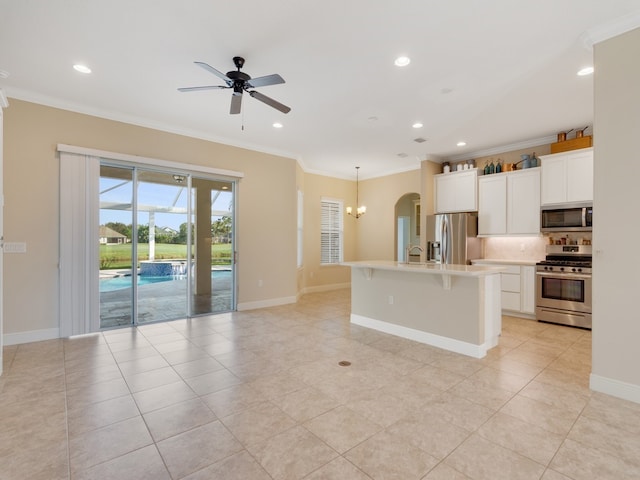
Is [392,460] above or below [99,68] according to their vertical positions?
below

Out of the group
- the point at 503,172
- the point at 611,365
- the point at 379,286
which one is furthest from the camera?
the point at 503,172

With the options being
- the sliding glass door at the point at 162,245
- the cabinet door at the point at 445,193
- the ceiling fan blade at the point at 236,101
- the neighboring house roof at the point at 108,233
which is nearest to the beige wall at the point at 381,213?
the cabinet door at the point at 445,193

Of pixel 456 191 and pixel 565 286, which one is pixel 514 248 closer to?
pixel 565 286

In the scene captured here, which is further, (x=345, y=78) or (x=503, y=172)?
(x=503, y=172)

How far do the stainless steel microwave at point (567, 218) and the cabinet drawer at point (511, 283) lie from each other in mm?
923

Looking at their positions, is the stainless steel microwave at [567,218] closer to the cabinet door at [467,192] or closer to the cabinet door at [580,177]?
the cabinet door at [580,177]

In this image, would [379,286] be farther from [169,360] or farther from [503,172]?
[503,172]

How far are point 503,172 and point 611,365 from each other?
393cm

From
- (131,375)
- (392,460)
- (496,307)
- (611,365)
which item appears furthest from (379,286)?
(131,375)

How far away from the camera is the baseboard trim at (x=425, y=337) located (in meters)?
3.55

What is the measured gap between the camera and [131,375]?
3062 millimetres

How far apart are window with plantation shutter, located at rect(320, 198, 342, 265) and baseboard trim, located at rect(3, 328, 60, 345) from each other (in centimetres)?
540

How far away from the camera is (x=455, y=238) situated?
597 cm

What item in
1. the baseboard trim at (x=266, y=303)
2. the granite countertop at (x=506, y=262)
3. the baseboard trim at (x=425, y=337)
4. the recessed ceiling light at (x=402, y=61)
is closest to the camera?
the recessed ceiling light at (x=402, y=61)
